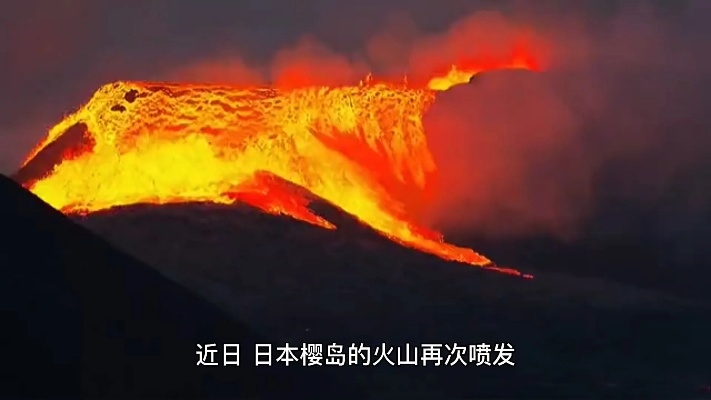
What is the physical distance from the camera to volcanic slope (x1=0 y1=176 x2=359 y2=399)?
126000 mm

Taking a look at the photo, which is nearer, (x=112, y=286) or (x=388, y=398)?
(x=112, y=286)

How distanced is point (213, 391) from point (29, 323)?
587 inches

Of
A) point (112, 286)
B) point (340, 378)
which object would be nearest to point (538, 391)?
point (340, 378)

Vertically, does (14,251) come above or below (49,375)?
above

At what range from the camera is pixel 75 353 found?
129 metres

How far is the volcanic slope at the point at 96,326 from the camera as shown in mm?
126000

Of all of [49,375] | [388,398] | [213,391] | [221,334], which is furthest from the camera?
[388,398]

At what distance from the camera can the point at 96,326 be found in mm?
137875

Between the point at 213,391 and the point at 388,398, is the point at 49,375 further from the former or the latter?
the point at 388,398

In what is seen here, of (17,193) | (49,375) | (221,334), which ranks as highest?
(17,193)

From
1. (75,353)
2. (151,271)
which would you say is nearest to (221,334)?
(151,271)

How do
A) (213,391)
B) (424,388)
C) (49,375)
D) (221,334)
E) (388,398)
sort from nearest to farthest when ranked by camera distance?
(49,375) → (213,391) → (221,334) → (388,398) → (424,388)

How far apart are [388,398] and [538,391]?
844 inches

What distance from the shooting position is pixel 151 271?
529ft
